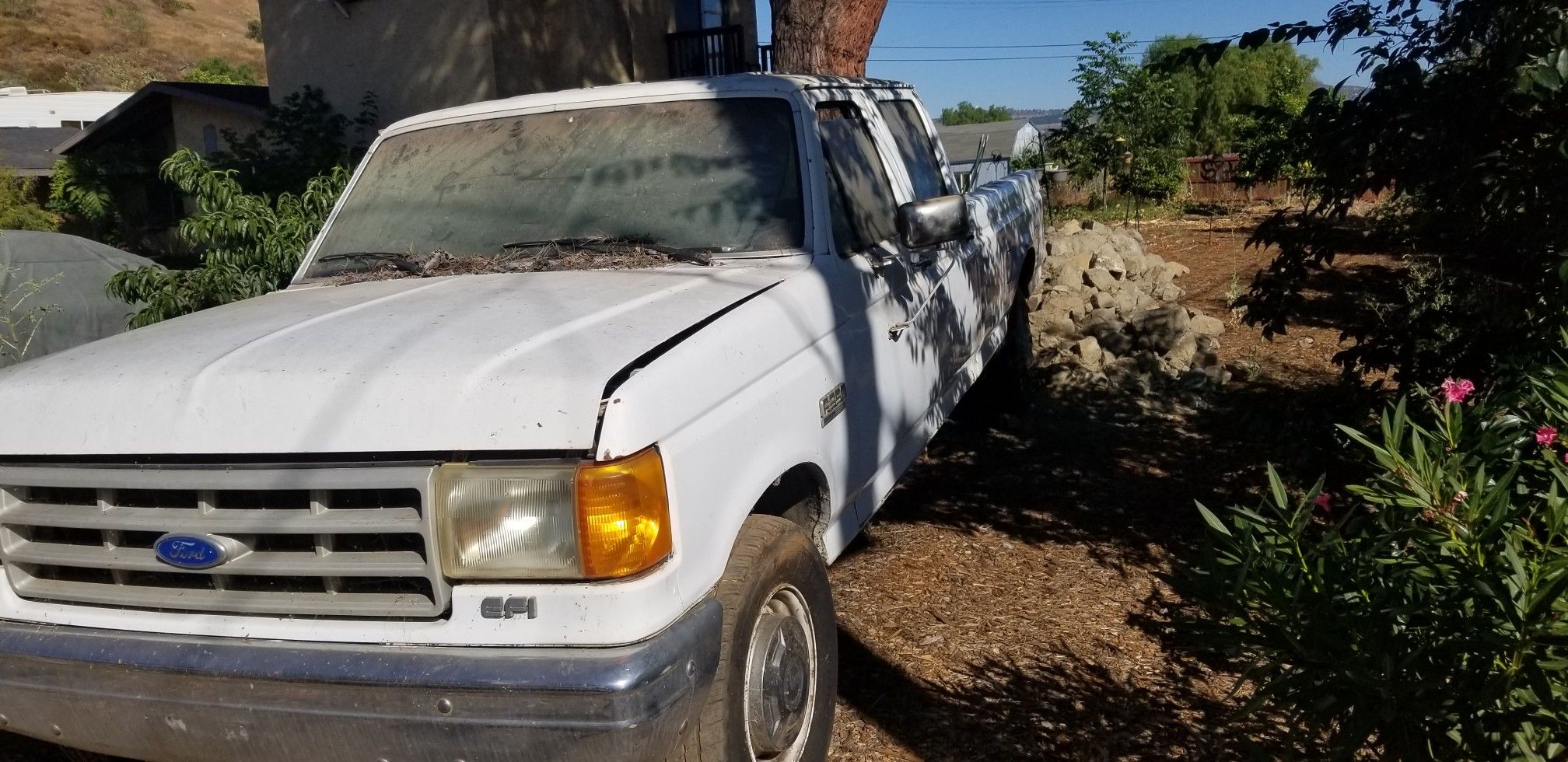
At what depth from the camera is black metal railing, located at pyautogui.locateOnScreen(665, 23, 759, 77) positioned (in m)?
14.8

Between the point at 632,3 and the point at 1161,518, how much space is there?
35.9 ft

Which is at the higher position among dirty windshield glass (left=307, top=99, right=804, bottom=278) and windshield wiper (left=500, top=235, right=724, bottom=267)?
dirty windshield glass (left=307, top=99, right=804, bottom=278)

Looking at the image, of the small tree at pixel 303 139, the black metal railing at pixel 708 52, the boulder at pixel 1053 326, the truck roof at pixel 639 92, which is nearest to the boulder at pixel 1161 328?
the boulder at pixel 1053 326

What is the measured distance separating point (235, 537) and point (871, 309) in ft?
6.28

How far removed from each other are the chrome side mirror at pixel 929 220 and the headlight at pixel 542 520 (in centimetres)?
Answer: 171

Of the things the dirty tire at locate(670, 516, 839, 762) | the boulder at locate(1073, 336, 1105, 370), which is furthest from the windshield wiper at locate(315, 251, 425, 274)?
the boulder at locate(1073, 336, 1105, 370)

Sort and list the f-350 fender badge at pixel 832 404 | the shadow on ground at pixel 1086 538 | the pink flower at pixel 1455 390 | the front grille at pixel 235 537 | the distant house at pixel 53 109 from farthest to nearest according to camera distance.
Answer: the distant house at pixel 53 109 → the shadow on ground at pixel 1086 538 → the f-350 fender badge at pixel 832 404 → the pink flower at pixel 1455 390 → the front grille at pixel 235 537

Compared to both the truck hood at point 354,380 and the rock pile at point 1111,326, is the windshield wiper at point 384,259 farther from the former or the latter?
the rock pile at point 1111,326

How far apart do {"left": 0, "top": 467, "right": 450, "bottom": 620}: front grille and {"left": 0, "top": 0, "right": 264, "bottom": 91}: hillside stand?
62877 mm

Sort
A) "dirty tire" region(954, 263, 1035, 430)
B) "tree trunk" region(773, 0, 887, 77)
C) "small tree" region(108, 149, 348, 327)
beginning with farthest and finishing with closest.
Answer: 1. "tree trunk" region(773, 0, 887, 77)
2. "dirty tire" region(954, 263, 1035, 430)
3. "small tree" region(108, 149, 348, 327)

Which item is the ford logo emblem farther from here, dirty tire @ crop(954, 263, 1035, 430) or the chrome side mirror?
dirty tire @ crop(954, 263, 1035, 430)

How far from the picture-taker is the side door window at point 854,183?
3809 mm

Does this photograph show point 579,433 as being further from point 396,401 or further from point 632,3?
point 632,3

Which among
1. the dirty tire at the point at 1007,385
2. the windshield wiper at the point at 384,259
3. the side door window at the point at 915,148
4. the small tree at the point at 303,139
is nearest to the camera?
the windshield wiper at the point at 384,259
